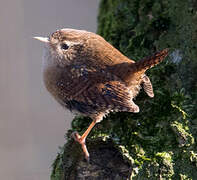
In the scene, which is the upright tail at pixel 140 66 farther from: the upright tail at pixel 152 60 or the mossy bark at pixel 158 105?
the mossy bark at pixel 158 105

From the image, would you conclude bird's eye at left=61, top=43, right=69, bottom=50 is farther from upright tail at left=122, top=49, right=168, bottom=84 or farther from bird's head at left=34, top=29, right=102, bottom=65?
upright tail at left=122, top=49, right=168, bottom=84

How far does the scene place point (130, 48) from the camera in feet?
8.41

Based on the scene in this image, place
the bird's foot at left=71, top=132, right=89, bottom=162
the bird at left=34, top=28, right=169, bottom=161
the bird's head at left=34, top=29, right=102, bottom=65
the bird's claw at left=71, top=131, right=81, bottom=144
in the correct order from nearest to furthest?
the bird's foot at left=71, top=132, right=89, bottom=162 → the bird's claw at left=71, top=131, right=81, bottom=144 → the bird at left=34, top=28, right=169, bottom=161 → the bird's head at left=34, top=29, right=102, bottom=65

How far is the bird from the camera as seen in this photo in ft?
7.40

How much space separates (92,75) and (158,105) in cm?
45

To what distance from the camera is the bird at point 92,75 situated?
2.26 metres

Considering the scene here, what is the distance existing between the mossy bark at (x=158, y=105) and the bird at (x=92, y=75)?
8 cm

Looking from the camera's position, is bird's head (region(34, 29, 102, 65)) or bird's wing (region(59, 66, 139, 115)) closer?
bird's wing (region(59, 66, 139, 115))

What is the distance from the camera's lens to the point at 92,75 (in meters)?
2.34

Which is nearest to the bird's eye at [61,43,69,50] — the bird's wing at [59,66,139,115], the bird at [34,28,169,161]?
the bird at [34,28,169,161]

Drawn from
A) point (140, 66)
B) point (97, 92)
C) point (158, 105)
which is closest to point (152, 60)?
point (140, 66)

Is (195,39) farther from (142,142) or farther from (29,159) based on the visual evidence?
(29,159)

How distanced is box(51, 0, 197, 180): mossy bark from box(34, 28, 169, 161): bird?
0.08 m

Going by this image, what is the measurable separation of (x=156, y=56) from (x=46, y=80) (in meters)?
0.80
